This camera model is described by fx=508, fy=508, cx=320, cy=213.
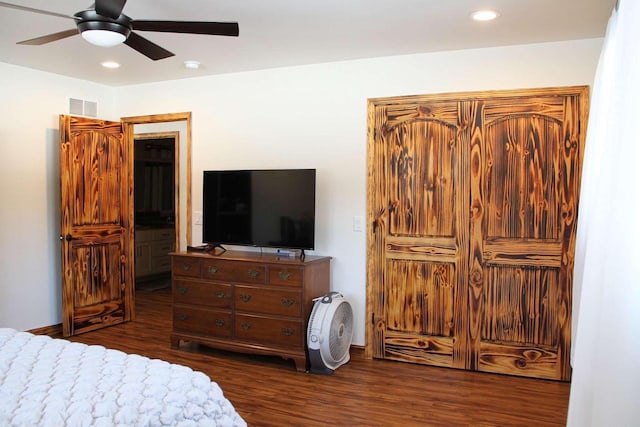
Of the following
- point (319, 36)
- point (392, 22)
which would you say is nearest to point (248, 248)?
point (319, 36)

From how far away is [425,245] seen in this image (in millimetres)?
4148

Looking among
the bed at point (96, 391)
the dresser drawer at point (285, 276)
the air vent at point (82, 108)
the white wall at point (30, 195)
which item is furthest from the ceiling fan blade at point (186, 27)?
the air vent at point (82, 108)

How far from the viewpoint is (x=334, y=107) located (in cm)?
444

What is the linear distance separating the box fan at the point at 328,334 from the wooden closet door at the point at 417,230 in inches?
13.5

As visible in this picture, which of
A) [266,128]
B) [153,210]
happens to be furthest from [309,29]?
[153,210]

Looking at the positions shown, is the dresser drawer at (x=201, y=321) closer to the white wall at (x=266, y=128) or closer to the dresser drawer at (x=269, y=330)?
the dresser drawer at (x=269, y=330)

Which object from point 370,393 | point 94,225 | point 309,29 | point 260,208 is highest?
point 309,29

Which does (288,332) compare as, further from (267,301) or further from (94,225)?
(94,225)

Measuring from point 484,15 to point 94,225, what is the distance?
158 inches

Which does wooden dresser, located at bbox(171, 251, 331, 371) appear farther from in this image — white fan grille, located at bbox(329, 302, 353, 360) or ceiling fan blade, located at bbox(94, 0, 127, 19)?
ceiling fan blade, located at bbox(94, 0, 127, 19)

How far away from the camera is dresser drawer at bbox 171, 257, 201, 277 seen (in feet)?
14.4

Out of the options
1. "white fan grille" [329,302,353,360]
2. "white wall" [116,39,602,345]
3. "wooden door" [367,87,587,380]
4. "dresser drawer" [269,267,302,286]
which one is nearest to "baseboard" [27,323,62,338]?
"white wall" [116,39,602,345]

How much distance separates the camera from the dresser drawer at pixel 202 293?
4.27 metres

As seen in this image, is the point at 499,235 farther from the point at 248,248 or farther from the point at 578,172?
the point at 248,248
